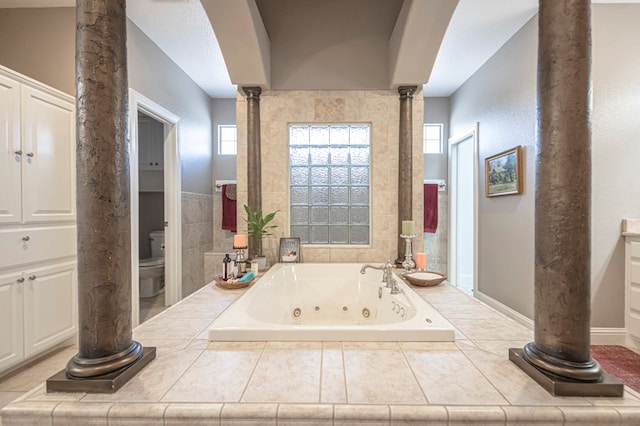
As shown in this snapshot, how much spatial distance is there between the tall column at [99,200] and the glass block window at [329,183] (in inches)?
81.9

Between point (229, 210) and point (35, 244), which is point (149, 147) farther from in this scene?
point (35, 244)

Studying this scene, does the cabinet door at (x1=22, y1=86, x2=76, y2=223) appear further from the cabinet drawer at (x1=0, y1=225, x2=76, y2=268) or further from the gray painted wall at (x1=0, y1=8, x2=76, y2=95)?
the gray painted wall at (x1=0, y1=8, x2=76, y2=95)

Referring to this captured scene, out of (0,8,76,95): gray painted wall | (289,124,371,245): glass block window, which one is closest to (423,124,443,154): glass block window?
(289,124,371,245): glass block window

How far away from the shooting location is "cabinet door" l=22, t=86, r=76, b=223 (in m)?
2.05

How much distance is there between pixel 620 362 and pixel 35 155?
4.19 m

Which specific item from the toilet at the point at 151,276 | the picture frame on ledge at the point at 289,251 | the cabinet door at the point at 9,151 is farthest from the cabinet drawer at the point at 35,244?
the picture frame on ledge at the point at 289,251

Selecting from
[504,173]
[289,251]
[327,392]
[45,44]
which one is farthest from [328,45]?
[327,392]

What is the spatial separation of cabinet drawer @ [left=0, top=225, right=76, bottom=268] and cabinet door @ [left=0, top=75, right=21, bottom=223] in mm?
106

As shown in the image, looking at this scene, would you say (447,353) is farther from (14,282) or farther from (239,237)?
(14,282)

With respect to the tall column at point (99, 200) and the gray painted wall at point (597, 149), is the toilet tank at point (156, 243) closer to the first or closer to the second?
the tall column at point (99, 200)

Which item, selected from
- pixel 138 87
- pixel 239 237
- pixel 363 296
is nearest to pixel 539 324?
pixel 363 296

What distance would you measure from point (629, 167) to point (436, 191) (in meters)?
1.97

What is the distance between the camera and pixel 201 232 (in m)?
4.03

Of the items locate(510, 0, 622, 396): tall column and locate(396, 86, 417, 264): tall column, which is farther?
locate(396, 86, 417, 264): tall column
